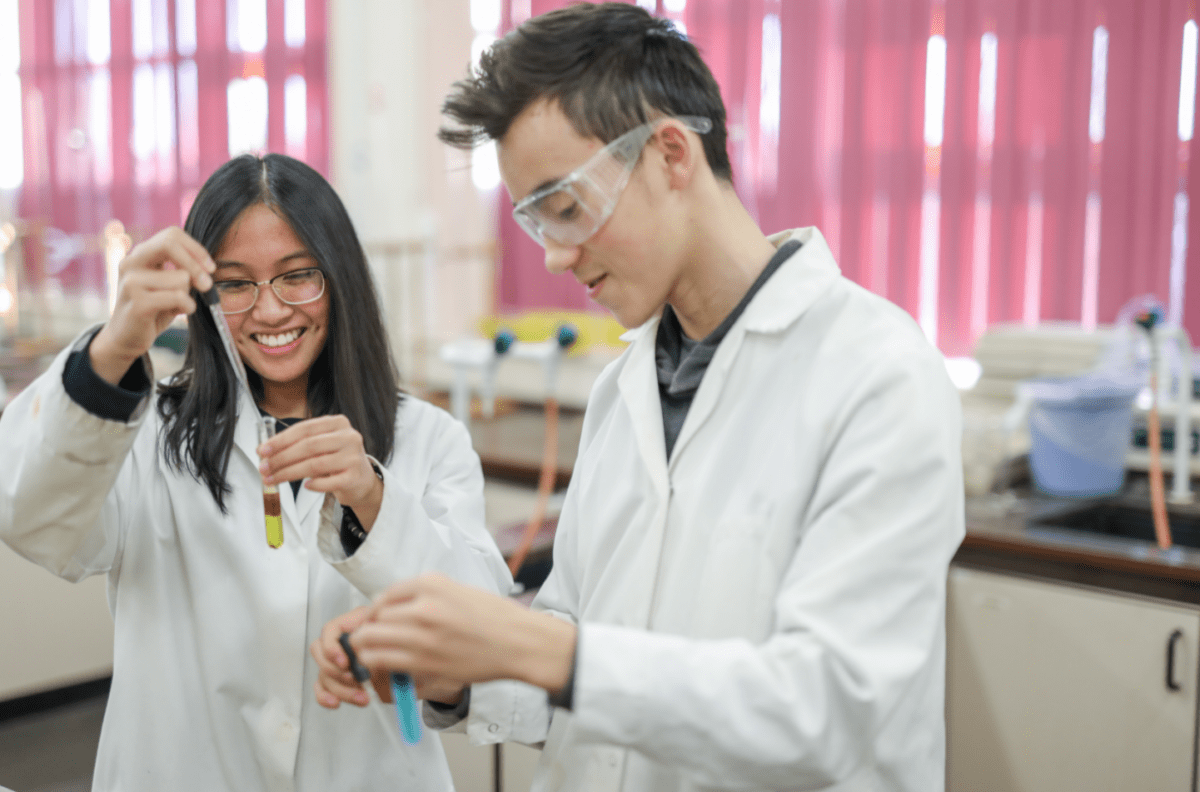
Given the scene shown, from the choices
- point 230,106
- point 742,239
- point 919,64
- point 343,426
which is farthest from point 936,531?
point 230,106

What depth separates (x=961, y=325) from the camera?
3303 mm

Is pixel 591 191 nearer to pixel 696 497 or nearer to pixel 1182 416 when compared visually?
pixel 696 497

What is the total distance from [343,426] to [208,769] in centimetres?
51

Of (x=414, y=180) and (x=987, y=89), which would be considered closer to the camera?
(x=987, y=89)

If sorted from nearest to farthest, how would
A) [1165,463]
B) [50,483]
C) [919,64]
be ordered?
[50,483] → [1165,463] → [919,64]

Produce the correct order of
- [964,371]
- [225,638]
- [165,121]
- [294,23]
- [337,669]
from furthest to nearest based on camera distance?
[165,121] < [294,23] < [964,371] < [225,638] < [337,669]

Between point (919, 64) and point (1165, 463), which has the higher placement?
point (919, 64)

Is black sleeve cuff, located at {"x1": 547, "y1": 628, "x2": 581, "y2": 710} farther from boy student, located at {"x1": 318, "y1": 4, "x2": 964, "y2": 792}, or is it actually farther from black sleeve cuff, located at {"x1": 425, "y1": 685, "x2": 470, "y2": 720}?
black sleeve cuff, located at {"x1": 425, "y1": 685, "x2": 470, "y2": 720}

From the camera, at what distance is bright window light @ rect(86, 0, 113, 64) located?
244 inches

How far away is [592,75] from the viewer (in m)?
0.98

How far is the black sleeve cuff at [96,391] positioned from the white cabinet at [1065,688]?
1838 millimetres

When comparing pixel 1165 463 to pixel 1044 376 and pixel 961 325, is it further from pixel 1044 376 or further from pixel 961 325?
pixel 961 325

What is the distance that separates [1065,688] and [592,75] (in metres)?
1.85

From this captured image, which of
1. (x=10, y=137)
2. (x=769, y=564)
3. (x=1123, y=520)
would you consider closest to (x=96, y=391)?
(x=769, y=564)
